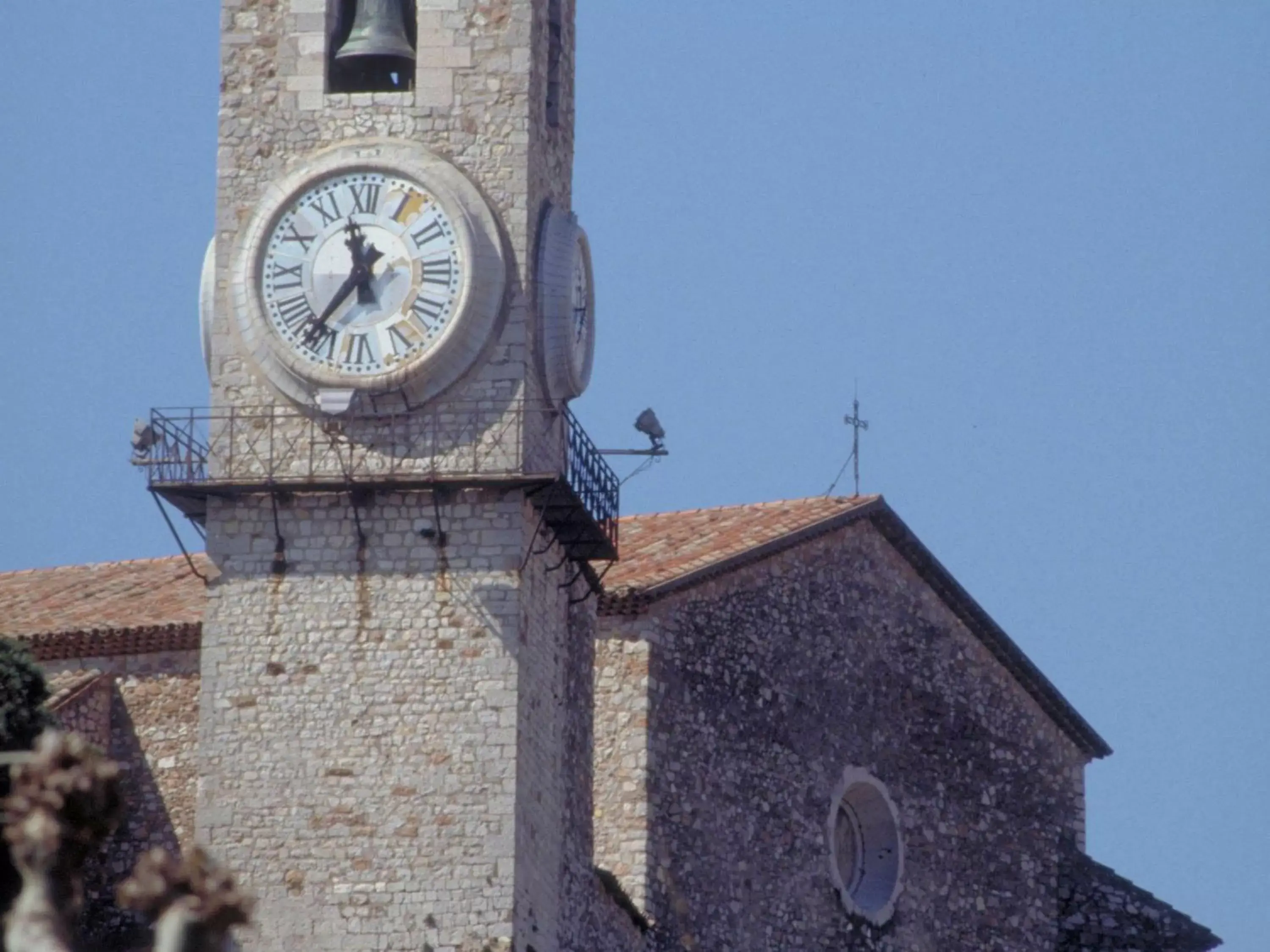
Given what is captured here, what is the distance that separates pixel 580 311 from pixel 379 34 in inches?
112

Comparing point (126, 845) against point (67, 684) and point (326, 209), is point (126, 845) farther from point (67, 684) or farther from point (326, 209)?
point (326, 209)

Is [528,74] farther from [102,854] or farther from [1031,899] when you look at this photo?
[1031,899]

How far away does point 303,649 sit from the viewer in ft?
116

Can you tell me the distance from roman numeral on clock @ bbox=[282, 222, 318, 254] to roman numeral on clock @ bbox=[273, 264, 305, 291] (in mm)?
162

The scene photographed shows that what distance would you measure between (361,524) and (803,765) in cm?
812

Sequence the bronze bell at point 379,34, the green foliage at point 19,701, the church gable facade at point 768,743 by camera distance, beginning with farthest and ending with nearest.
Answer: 1. the church gable facade at point 768,743
2. the bronze bell at point 379,34
3. the green foliage at point 19,701

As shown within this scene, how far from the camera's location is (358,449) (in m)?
35.4

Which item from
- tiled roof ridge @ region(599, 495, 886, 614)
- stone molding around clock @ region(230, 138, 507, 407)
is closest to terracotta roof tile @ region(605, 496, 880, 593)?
tiled roof ridge @ region(599, 495, 886, 614)

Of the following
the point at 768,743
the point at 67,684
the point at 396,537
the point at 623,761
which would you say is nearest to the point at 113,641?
the point at 67,684

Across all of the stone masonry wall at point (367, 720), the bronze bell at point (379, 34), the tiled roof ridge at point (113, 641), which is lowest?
the stone masonry wall at point (367, 720)

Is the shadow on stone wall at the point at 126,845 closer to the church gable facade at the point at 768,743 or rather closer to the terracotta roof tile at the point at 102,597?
the church gable facade at the point at 768,743

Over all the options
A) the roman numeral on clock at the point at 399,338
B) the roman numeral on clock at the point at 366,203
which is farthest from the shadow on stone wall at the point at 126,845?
the roman numeral on clock at the point at 366,203

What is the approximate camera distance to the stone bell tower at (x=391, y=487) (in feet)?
114

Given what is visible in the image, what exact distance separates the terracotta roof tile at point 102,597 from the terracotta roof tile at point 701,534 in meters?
4.07
